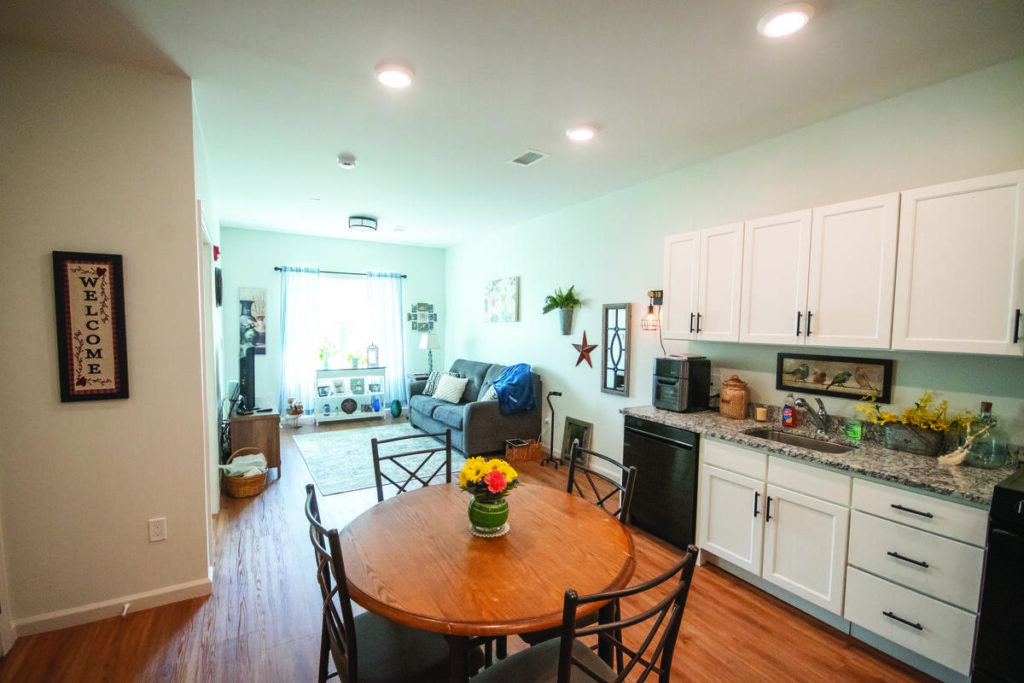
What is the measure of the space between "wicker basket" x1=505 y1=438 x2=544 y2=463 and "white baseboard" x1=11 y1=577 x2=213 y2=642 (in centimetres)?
278

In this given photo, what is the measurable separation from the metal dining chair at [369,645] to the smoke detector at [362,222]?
4027 mm

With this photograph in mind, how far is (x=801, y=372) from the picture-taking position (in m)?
2.68

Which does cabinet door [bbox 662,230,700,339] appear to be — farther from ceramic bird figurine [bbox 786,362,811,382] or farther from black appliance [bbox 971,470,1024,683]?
black appliance [bbox 971,470,1024,683]

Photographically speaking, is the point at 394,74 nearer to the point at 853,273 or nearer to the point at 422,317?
the point at 853,273

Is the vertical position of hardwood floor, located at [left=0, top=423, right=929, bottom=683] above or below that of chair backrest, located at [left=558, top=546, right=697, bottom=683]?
below

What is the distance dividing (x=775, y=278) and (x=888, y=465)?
3.60 feet

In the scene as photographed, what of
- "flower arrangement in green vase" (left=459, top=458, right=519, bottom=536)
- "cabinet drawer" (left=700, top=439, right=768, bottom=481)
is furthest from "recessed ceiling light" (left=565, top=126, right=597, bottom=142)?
"flower arrangement in green vase" (left=459, top=458, right=519, bottom=536)

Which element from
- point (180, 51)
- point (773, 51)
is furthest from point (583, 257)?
point (180, 51)

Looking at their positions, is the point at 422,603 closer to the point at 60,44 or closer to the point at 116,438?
the point at 116,438

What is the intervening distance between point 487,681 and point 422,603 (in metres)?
0.33

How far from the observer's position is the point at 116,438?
2.12 m

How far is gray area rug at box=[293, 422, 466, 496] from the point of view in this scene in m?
3.99

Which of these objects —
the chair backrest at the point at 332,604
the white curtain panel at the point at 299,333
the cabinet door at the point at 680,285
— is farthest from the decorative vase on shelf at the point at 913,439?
the white curtain panel at the point at 299,333

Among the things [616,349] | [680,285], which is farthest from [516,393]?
[680,285]
